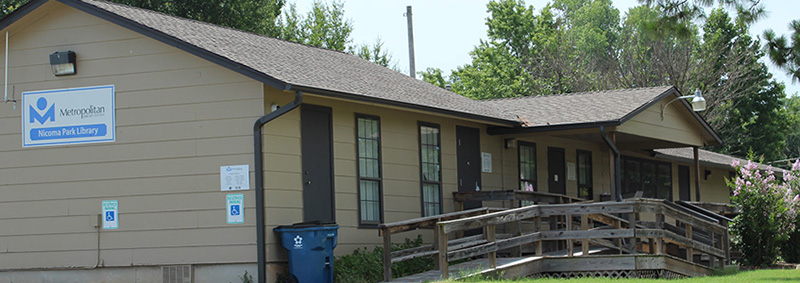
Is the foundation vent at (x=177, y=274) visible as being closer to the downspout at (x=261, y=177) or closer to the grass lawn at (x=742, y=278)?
the downspout at (x=261, y=177)

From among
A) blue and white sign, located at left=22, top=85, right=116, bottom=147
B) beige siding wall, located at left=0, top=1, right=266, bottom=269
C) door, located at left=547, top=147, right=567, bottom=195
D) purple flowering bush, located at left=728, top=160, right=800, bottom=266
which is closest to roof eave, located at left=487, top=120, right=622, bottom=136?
door, located at left=547, top=147, right=567, bottom=195

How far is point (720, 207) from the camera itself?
2031 centimetres

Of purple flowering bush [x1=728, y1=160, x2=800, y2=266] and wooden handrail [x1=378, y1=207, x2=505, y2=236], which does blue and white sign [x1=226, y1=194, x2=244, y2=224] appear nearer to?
wooden handrail [x1=378, y1=207, x2=505, y2=236]

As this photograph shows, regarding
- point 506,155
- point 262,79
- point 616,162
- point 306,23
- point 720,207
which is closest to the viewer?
point 262,79

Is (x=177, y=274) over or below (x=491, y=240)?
below

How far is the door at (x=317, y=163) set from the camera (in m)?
13.4

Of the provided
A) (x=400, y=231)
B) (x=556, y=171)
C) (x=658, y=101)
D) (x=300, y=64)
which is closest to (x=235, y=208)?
(x=400, y=231)

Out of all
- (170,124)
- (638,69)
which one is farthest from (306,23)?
(170,124)

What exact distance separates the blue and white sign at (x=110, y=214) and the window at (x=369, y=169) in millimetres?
3548

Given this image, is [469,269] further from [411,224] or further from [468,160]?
[468,160]

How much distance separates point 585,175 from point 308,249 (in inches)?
432

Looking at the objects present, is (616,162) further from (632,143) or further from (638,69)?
(638,69)

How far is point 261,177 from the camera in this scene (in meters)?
12.5

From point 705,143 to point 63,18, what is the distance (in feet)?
48.6
